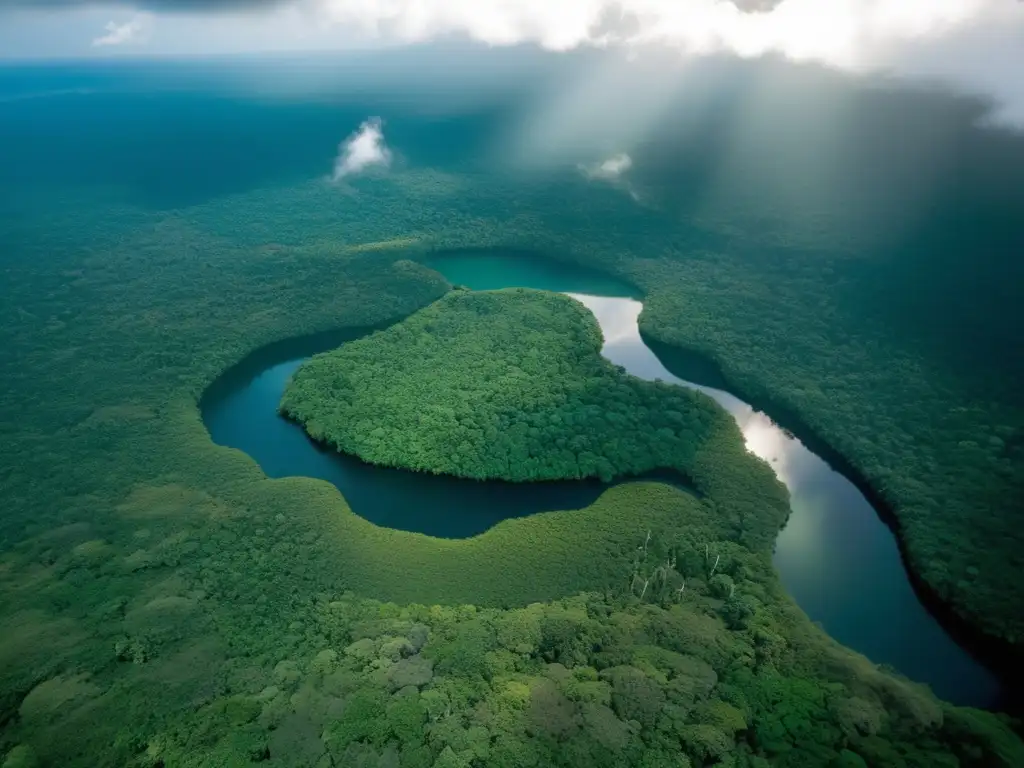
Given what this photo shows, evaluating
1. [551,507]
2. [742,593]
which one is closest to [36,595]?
[551,507]

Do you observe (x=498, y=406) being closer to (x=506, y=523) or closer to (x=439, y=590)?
(x=506, y=523)

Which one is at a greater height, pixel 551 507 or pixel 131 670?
pixel 131 670

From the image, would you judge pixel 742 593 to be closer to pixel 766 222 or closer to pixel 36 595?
pixel 36 595

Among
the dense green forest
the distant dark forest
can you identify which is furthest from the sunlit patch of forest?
the dense green forest

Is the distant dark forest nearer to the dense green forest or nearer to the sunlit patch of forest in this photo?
the sunlit patch of forest

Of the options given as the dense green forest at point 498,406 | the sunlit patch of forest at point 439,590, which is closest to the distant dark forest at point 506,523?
the sunlit patch of forest at point 439,590

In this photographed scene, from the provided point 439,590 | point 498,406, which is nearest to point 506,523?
point 439,590

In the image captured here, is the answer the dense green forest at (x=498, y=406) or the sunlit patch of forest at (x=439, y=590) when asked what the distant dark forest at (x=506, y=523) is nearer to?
the sunlit patch of forest at (x=439, y=590)
